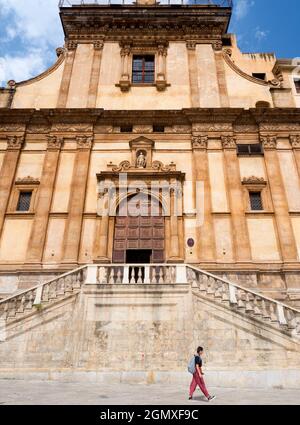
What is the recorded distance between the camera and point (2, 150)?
18453 millimetres

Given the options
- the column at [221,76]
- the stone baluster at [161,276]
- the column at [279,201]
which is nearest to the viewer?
the stone baluster at [161,276]

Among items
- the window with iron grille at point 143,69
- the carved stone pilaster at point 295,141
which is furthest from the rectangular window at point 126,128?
the carved stone pilaster at point 295,141

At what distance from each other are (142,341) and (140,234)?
21.9 ft

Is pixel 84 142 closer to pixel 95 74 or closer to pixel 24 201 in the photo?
pixel 24 201

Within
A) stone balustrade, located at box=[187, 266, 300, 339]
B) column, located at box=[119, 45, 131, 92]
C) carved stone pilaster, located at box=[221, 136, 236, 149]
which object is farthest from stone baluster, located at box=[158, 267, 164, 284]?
column, located at box=[119, 45, 131, 92]

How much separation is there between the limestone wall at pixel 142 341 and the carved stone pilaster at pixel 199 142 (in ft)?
30.5

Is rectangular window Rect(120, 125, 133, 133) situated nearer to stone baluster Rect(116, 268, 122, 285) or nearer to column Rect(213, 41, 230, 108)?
column Rect(213, 41, 230, 108)

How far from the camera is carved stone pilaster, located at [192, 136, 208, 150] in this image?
18406 millimetres

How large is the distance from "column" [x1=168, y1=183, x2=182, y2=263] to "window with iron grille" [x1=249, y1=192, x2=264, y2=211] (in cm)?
387

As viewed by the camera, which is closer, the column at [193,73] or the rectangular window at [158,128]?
the rectangular window at [158,128]

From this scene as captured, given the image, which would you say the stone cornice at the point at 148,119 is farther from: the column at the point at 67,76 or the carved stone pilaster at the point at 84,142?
the column at the point at 67,76

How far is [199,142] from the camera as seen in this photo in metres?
18.6

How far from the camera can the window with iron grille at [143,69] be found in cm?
2153
